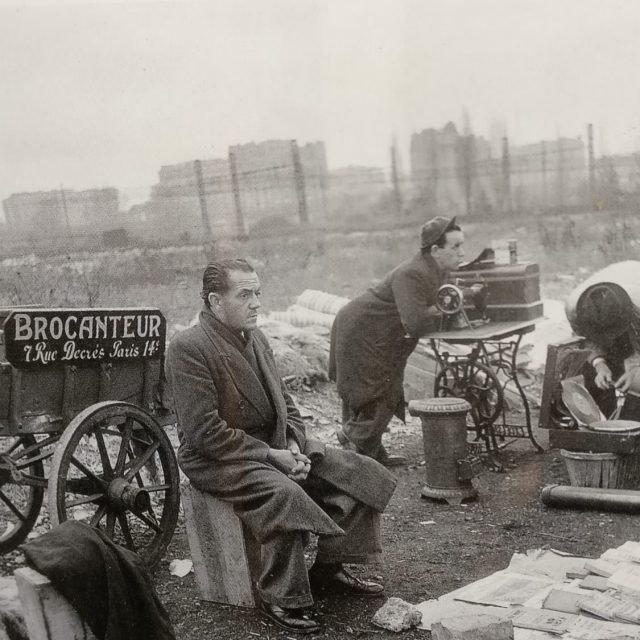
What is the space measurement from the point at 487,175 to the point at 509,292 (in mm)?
8805

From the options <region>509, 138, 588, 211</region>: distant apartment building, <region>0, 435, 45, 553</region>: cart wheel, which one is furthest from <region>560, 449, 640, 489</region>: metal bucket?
<region>509, 138, 588, 211</region>: distant apartment building

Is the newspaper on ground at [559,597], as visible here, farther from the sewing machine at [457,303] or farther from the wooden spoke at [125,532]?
the sewing machine at [457,303]

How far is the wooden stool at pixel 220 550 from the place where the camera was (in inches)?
136

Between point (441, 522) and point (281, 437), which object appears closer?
point (281, 437)

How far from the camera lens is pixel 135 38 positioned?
641 centimetres

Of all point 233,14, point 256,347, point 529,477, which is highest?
point 233,14

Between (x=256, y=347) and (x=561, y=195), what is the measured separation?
11893mm

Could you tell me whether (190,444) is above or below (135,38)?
below

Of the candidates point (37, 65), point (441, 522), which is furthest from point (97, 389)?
point (37, 65)

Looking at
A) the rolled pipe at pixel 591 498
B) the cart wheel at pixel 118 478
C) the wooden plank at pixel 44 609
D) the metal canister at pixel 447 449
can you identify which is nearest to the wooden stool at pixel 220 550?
the cart wheel at pixel 118 478

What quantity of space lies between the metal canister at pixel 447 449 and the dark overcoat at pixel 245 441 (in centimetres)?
165

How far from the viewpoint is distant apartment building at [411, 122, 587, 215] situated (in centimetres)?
1404

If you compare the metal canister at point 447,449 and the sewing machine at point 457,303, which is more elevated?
the sewing machine at point 457,303

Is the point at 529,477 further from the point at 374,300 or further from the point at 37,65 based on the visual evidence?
the point at 37,65
